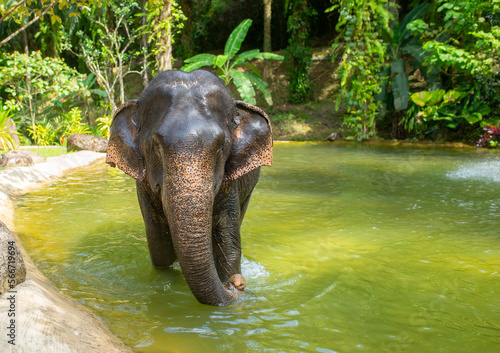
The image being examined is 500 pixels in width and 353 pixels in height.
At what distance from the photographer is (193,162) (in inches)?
116

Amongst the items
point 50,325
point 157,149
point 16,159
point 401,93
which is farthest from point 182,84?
point 401,93

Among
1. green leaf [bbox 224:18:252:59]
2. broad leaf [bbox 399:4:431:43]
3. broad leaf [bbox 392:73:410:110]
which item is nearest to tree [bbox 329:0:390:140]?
broad leaf [bbox 392:73:410:110]

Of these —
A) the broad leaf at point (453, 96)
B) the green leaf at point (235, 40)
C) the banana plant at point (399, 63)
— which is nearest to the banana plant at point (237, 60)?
the green leaf at point (235, 40)

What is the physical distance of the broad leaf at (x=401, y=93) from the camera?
17625 mm

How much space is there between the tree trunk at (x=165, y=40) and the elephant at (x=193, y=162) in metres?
12.8

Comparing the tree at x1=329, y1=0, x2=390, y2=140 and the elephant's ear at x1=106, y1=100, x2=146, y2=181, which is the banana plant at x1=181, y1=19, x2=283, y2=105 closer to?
the tree at x1=329, y1=0, x2=390, y2=140

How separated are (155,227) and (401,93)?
1559cm

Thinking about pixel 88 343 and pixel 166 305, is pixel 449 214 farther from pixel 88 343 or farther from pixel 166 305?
pixel 88 343

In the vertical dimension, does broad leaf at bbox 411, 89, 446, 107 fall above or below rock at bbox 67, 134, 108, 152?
above

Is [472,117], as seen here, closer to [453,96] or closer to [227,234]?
[453,96]

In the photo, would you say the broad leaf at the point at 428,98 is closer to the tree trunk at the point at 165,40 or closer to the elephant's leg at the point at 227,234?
the tree trunk at the point at 165,40

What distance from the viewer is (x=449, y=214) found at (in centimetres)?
659

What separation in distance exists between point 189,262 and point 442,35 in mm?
16965

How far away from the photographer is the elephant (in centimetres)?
294
